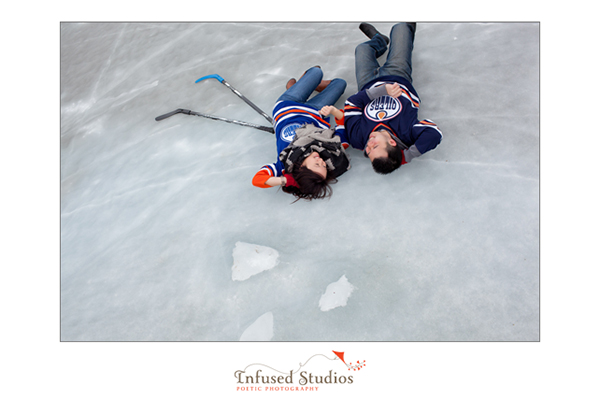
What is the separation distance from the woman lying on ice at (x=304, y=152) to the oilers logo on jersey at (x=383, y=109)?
223 millimetres

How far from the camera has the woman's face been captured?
6.12 ft

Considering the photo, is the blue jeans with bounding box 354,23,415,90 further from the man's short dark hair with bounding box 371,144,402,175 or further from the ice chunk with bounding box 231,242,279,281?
the ice chunk with bounding box 231,242,279,281

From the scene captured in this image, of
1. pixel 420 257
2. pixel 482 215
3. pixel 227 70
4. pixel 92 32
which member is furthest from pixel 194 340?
pixel 92 32

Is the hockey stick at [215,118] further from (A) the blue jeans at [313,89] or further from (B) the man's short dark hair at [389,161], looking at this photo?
(B) the man's short dark hair at [389,161]

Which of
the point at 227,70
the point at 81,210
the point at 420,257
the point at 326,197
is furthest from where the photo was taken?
the point at 227,70

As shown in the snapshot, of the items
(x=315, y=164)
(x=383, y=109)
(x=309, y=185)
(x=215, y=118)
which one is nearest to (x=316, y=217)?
(x=309, y=185)

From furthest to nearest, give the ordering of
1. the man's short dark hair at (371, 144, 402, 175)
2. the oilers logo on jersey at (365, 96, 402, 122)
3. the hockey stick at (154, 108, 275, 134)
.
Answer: the hockey stick at (154, 108, 275, 134), the oilers logo on jersey at (365, 96, 402, 122), the man's short dark hair at (371, 144, 402, 175)

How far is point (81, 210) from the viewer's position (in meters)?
2.50

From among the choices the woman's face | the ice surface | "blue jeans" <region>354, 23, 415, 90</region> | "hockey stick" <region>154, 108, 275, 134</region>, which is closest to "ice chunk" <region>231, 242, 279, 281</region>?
the ice surface

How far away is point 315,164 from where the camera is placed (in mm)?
1876

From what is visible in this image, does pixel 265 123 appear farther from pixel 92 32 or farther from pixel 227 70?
pixel 92 32

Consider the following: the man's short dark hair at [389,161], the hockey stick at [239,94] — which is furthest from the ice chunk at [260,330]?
the hockey stick at [239,94]

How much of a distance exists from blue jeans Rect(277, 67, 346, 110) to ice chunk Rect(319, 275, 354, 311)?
1.26 m

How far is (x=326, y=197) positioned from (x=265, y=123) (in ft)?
2.98
